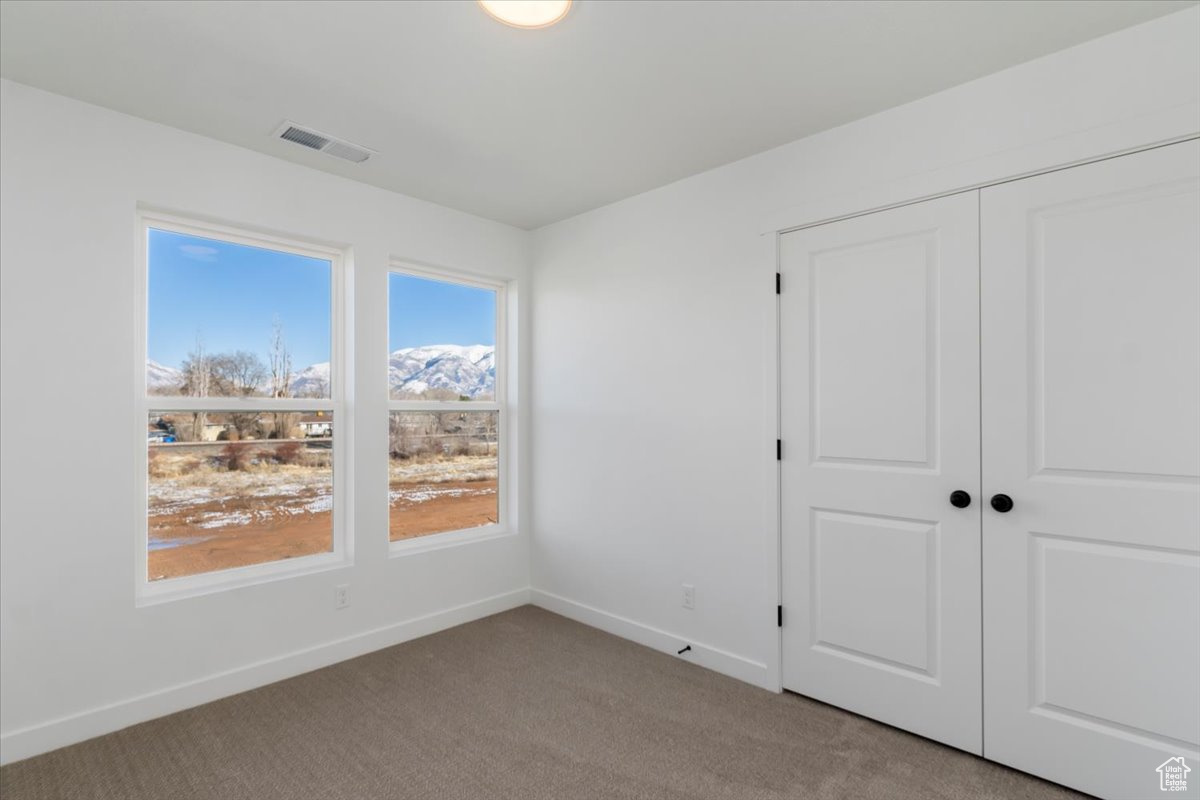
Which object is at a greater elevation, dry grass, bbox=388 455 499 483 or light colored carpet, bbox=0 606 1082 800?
dry grass, bbox=388 455 499 483

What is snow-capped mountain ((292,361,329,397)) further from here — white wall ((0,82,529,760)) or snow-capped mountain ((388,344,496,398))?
white wall ((0,82,529,760))

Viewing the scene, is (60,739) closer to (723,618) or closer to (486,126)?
(723,618)

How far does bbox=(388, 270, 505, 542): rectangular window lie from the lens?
361 cm

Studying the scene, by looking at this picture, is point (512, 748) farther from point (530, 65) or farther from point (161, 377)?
point (530, 65)

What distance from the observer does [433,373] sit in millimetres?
3793

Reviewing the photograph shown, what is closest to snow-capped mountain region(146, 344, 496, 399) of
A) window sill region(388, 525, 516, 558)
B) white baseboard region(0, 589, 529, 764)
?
window sill region(388, 525, 516, 558)

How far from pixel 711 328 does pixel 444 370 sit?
5.87 ft

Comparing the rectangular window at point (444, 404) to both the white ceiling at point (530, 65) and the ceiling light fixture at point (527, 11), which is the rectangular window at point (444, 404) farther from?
the ceiling light fixture at point (527, 11)

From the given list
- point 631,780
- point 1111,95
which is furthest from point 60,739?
point 1111,95

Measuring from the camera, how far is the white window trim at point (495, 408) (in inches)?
143

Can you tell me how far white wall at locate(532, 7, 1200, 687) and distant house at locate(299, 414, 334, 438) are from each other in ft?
4.45

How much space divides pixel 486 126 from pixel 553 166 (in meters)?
0.49

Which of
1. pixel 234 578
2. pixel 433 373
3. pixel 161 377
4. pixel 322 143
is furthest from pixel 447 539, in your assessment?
pixel 322 143

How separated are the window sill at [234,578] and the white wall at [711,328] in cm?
140
